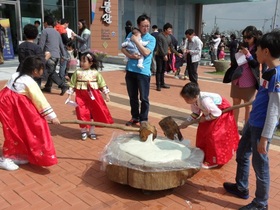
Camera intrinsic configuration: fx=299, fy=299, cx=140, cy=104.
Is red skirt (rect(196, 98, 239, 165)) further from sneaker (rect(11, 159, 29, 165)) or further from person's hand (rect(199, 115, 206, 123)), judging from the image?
sneaker (rect(11, 159, 29, 165))

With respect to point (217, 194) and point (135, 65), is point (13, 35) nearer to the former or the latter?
point (135, 65)

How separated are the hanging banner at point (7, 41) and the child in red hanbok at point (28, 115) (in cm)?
1013

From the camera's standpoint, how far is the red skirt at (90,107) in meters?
4.30

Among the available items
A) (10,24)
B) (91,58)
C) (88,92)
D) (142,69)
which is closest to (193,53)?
(142,69)

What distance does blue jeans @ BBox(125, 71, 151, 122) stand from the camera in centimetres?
479

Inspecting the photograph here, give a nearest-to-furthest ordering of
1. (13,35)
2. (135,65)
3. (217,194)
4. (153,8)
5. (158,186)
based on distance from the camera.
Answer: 1. (158,186)
2. (217,194)
3. (135,65)
4. (13,35)
5. (153,8)

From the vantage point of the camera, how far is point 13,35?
42.9ft

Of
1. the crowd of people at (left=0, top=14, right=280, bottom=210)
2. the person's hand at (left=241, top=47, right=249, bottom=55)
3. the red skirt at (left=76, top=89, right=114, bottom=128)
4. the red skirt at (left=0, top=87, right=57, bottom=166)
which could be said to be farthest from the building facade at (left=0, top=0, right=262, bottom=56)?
the person's hand at (left=241, top=47, right=249, bottom=55)

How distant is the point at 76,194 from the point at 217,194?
1385 millimetres

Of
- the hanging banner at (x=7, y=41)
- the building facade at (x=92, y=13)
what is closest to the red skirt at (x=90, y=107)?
the hanging banner at (x=7, y=41)

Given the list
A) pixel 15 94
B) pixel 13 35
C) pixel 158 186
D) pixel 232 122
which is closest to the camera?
pixel 158 186

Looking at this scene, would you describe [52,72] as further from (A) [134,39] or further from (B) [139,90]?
(A) [134,39]

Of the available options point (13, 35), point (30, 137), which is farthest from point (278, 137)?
point (13, 35)

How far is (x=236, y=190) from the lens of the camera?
293 centimetres
